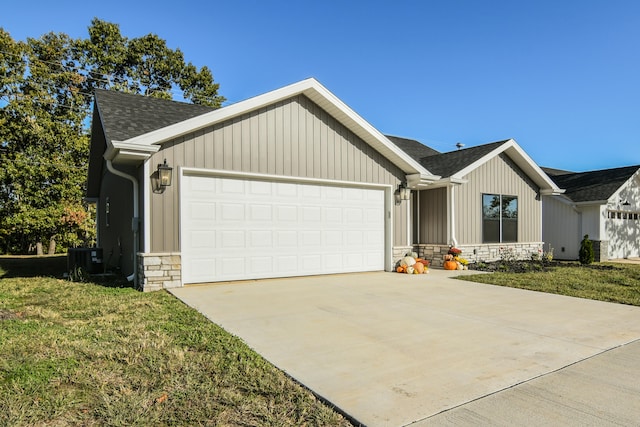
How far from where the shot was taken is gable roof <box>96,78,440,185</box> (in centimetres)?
698

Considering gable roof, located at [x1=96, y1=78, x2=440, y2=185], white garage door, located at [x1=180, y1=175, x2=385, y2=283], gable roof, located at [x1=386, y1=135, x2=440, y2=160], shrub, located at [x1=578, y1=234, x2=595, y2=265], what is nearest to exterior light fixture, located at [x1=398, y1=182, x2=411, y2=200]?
gable roof, located at [x1=96, y1=78, x2=440, y2=185]

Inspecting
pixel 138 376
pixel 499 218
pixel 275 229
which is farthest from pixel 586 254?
pixel 138 376

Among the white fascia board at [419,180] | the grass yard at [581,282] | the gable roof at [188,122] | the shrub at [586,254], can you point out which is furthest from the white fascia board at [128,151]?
the shrub at [586,254]

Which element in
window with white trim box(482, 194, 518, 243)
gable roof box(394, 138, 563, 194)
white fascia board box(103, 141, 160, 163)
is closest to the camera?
white fascia board box(103, 141, 160, 163)

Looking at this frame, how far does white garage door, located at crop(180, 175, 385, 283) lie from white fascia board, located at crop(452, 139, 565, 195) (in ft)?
11.3

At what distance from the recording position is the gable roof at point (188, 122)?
6980 mm

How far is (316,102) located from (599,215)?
490 inches

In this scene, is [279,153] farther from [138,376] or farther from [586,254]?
[586,254]

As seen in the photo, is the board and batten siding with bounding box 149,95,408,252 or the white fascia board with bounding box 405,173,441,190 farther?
the white fascia board with bounding box 405,173,441,190

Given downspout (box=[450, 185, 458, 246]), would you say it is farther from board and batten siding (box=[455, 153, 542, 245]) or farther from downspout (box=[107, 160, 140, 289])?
downspout (box=[107, 160, 140, 289])

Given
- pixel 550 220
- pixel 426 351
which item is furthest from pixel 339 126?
pixel 550 220

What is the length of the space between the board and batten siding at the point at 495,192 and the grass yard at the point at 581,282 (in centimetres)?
220

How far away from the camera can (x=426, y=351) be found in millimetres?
3736

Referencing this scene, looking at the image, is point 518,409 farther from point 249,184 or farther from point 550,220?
point 550,220
